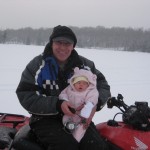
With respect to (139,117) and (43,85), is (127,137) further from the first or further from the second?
(43,85)

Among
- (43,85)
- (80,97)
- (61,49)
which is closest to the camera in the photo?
(80,97)

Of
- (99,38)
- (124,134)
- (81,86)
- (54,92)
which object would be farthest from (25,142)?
(99,38)

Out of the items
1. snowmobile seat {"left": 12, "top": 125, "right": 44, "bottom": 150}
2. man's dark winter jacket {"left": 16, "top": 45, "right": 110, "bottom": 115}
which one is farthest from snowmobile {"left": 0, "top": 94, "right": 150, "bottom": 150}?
man's dark winter jacket {"left": 16, "top": 45, "right": 110, "bottom": 115}

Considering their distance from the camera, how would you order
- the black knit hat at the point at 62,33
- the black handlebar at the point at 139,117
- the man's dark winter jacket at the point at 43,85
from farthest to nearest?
1. the black knit hat at the point at 62,33
2. the man's dark winter jacket at the point at 43,85
3. the black handlebar at the point at 139,117

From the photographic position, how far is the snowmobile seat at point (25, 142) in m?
2.50

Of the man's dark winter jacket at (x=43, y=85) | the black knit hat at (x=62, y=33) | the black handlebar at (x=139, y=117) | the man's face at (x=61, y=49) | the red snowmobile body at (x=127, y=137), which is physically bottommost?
the red snowmobile body at (x=127, y=137)

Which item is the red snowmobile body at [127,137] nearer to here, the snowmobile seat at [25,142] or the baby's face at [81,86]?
the baby's face at [81,86]

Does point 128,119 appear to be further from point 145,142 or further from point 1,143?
point 1,143

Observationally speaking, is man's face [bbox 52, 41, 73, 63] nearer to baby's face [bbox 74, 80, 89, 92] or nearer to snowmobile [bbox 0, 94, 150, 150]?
baby's face [bbox 74, 80, 89, 92]

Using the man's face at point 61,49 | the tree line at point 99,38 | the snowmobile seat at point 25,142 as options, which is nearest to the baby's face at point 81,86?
the man's face at point 61,49

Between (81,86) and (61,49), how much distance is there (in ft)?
1.42

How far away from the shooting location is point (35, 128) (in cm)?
265

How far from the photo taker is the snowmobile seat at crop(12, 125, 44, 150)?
8.19ft

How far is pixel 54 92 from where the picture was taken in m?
2.79
